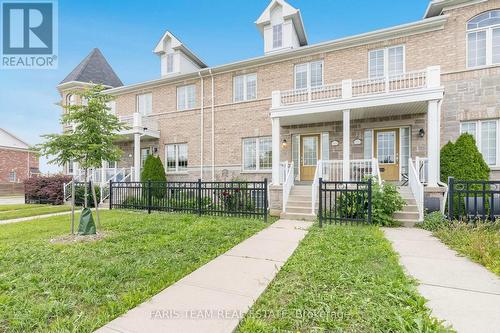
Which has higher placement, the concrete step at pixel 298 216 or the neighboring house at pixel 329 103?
the neighboring house at pixel 329 103

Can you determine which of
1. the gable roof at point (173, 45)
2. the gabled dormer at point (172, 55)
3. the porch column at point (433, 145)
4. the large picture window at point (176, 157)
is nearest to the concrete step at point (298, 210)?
the porch column at point (433, 145)

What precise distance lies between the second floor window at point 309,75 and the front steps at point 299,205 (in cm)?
552

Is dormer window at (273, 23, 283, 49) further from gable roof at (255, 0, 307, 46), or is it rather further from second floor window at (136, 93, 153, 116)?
second floor window at (136, 93, 153, 116)

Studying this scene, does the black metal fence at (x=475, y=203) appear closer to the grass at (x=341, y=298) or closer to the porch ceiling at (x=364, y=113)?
the grass at (x=341, y=298)

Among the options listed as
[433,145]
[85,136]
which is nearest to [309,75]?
[433,145]

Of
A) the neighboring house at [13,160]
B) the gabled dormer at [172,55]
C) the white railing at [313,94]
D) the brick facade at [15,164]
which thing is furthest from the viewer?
the neighboring house at [13,160]

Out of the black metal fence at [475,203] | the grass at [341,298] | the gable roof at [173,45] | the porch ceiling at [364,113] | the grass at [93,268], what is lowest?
the grass at [93,268]

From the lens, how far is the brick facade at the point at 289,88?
9.60m

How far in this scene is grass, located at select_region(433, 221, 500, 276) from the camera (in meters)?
4.06

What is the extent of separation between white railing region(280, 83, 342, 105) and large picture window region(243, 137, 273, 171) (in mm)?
2879

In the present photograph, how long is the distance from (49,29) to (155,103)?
625cm

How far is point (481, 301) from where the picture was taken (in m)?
2.84

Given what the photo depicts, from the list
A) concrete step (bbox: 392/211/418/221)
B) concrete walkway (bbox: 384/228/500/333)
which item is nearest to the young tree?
concrete walkway (bbox: 384/228/500/333)

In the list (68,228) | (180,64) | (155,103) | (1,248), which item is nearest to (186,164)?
(155,103)
